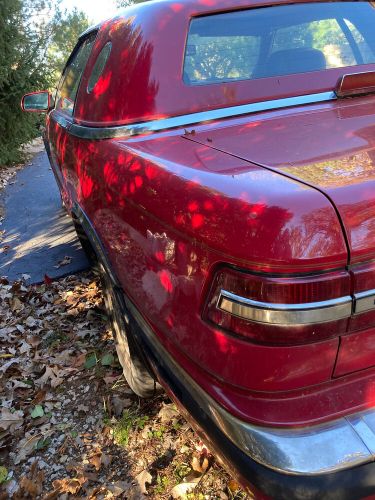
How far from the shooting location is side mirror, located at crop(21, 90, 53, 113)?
4.46 metres

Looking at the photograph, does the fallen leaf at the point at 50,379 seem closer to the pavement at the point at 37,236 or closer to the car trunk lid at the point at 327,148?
the pavement at the point at 37,236

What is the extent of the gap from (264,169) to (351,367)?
2.21ft

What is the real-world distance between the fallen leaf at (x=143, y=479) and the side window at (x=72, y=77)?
7.94 ft

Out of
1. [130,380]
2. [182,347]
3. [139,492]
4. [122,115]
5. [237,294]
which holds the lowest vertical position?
[139,492]

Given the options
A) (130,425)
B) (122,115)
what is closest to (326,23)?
(122,115)

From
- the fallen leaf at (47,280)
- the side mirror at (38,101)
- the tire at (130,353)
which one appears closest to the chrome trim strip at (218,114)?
the tire at (130,353)

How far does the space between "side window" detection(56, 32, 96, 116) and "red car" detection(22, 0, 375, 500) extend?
2.55ft

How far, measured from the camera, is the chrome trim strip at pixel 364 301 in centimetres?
130

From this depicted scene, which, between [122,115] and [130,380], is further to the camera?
[130,380]

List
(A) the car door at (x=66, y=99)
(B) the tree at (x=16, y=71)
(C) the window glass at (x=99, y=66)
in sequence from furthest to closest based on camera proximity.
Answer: (B) the tree at (x=16, y=71) → (A) the car door at (x=66, y=99) → (C) the window glass at (x=99, y=66)

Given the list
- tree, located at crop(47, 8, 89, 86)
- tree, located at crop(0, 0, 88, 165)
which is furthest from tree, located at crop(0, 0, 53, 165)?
tree, located at crop(47, 8, 89, 86)

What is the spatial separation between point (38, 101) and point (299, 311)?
4067mm

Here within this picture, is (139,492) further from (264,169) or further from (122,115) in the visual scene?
(122,115)

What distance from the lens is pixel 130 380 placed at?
103 inches
